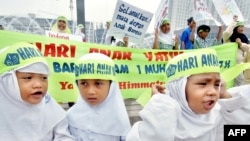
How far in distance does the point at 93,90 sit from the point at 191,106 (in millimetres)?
840

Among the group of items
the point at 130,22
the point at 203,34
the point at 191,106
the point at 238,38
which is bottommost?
the point at 191,106

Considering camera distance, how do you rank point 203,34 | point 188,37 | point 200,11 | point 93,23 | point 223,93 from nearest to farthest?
point 223,93 < point 203,34 < point 188,37 < point 200,11 < point 93,23

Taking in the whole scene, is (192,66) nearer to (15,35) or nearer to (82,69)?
(82,69)

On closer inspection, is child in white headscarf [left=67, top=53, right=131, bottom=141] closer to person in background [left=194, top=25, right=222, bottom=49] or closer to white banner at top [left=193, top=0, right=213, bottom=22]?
person in background [left=194, top=25, right=222, bottom=49]

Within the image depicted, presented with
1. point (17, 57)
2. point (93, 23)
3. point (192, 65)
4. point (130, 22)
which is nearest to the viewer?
point (192, 65)

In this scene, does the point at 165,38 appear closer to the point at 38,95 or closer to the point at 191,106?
the point at 38,95

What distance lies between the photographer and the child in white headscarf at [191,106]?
1834mm

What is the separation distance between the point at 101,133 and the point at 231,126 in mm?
983

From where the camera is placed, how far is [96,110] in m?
2.62

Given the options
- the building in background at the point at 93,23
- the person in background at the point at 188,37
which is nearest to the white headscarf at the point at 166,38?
the person in background at the point at 188,37

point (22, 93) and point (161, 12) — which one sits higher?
point (161, 12)

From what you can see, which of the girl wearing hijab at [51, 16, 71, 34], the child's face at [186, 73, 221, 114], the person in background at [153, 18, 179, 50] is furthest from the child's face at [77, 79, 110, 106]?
the girl wearing hijab at [51, 16, 71, 34]

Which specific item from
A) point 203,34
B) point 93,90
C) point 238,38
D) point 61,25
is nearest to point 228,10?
point 203,34

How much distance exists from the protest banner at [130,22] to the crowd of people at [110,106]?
10.9ft
